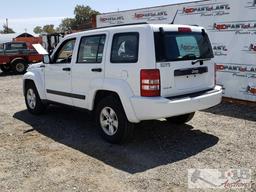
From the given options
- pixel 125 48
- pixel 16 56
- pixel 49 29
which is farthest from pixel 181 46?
pixel 49 29

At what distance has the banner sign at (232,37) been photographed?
9.39m

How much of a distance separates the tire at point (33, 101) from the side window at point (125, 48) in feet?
10.2

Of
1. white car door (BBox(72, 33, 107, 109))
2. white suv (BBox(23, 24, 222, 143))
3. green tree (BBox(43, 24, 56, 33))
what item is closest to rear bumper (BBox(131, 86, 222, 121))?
white suv (BBox(23, 24, 222, 143))

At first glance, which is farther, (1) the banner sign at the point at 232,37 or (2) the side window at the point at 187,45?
(1) the banner sign at the point at 232,37

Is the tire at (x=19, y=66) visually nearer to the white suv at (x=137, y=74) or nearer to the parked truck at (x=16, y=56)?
the parked truck at (x=16, y=56)

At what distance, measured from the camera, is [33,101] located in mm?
8703

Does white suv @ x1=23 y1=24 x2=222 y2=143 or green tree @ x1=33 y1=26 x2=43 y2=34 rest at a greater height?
green tree @ x1=33 y1=26 x2=43 y2=34

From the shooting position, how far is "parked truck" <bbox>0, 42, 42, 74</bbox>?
64.1 ft

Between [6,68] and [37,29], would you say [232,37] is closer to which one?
[6,68]

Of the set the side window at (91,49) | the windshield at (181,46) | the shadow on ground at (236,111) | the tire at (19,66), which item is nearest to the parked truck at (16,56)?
the tire at (19,66)

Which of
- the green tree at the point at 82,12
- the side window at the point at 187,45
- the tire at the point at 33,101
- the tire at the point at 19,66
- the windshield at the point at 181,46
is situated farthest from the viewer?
the green tree at the point at 82,12

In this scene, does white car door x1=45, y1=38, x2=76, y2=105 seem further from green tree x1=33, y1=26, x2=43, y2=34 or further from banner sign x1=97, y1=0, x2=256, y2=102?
green tree x1=33, y1=26, x2=43, y2=34

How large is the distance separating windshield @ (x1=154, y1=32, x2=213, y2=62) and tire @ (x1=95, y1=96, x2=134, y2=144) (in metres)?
1.11

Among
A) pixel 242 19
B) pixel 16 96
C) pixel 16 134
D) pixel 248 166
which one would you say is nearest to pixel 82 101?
pixel 16 134
